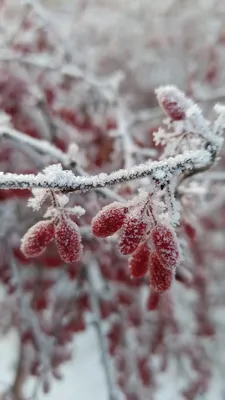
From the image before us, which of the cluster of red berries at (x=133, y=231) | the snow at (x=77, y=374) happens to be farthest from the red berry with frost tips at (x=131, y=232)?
the snow at (x=77, y=374)

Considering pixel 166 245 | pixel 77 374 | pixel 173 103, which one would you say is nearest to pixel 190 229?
pixel 173 103

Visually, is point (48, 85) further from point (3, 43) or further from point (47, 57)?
point (3, 43)

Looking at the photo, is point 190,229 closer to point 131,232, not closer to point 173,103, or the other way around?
point 173,103

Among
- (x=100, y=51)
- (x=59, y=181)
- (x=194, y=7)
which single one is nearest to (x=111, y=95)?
(x=59, y=181)

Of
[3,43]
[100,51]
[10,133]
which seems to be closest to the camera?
[10,133]

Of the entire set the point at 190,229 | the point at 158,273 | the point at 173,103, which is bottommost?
the point at 158,273

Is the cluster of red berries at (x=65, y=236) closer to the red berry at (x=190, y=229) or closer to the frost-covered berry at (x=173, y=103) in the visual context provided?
the frost-covered berry at (x=173, y=103)

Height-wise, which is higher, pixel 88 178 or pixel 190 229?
pixel 190 229

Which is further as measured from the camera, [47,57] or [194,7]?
[194,7]
